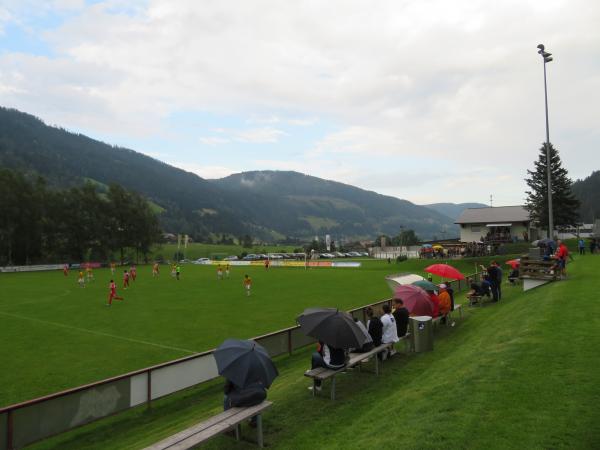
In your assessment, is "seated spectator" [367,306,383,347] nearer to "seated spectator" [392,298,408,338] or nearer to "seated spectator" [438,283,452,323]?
"seated spectator" [392,298,408,338]

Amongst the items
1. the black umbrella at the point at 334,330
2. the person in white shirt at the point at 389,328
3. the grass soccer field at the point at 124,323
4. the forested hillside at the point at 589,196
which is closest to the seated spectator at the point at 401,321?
the person in white shirt at the point at 389,328

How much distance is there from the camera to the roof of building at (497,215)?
65.0 m

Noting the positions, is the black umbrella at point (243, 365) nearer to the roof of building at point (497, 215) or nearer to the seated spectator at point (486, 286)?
the seated spectator at point (486, 286)

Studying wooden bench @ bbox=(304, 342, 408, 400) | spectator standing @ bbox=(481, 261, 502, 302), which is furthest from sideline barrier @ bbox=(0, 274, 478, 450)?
spectator standing @ bbox=(481, 261, 502, 302)

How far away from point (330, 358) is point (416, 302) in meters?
5.34

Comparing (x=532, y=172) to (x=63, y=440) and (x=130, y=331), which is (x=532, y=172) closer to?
(x=130, y=331)

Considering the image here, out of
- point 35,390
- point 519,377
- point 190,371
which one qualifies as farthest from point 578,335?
point 35,390

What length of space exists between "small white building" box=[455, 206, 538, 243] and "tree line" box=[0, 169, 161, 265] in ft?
206

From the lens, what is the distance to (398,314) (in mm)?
11930

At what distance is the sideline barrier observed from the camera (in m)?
7.90

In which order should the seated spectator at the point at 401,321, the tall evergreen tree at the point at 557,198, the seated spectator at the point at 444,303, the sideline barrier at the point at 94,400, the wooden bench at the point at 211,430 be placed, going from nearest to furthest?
1. the wooden bench at the point at 211,430
2. the sideline barrier at the point at 94,400
3. the seated spectator at the point at 401,321
4. the seated spectator at the point at 444,303
5. the tall evergreen tree at the point at 557,198

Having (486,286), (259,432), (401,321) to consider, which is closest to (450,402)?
(259,432)

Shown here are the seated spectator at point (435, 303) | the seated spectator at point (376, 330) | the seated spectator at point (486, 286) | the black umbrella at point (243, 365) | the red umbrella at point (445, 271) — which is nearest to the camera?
the black umbrella at point (243, 365)

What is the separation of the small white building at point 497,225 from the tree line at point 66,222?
62.7m
